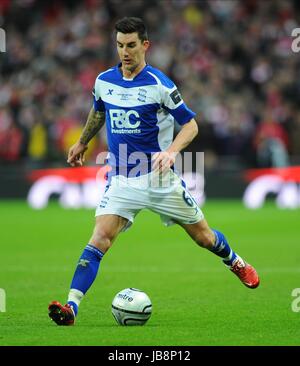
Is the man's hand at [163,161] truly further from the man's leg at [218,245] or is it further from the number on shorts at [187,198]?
the man's leg at [218,245]

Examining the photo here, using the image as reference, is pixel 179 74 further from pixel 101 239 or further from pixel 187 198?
pixel 101 239

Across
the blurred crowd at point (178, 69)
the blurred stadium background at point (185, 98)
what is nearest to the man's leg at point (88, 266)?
the blurred stadium background at point (185, 98)

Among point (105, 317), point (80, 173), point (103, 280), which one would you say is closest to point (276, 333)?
point (105, 317)

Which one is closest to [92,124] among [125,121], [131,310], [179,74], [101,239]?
[125,121]

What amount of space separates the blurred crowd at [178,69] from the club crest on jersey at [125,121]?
13.7 m

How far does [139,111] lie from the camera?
25.7ft

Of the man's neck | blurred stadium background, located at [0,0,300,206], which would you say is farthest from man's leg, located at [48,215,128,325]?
blurred stadium background, located at [0,0,300,206]

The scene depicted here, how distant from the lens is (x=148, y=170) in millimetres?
7969

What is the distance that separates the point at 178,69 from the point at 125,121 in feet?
49.1

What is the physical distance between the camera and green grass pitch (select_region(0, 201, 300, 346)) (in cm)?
696

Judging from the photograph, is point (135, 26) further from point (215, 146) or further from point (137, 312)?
point (215, 146)

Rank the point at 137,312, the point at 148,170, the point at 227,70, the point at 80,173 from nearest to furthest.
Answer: the point at 137,312 < the point at 148,170 < the point at 80,173 < the point at 227,70

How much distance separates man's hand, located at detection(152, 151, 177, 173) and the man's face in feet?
2.92
